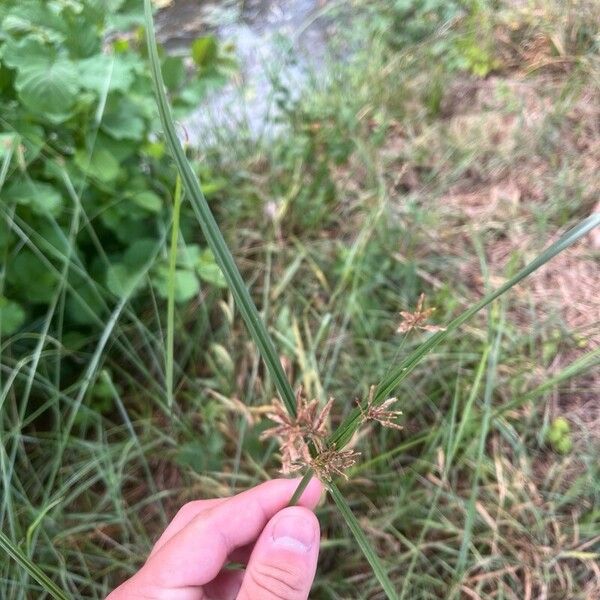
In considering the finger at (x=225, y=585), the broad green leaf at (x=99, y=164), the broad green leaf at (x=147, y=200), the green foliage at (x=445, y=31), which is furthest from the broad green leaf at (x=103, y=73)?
the green foliage at (x=445, y=31)

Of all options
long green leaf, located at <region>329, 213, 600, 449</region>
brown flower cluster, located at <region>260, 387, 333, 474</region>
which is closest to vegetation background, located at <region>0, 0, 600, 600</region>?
long green leaf, located at <region>329, 213, 600, 449</region>

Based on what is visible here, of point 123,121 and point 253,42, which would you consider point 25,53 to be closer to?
point 123,121

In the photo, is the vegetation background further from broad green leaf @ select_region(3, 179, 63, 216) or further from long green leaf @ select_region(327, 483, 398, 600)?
long green leaf @ select_region(327, 483, 398, 600)

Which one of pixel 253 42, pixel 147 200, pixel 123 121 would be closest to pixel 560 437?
pixel 147 200

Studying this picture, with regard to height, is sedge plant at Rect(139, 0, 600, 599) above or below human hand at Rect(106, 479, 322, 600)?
above

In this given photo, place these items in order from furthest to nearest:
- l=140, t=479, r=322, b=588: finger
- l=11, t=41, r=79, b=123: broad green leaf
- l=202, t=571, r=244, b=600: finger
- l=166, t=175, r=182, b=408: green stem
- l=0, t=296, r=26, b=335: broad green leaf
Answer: l=0, t=296, r=26, b=335: broad green leaf
l=11, t=41, r=79, b=123: broad green leaf
l=202, t=571, r=244, b=600: finger
l=140, t=479, r=322, b=588: finger
l=166, t=175, r=182, b=408: green stem

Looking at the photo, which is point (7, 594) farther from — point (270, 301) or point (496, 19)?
point (496, 19)

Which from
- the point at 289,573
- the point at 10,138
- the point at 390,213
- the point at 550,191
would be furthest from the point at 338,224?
the point at 289,573

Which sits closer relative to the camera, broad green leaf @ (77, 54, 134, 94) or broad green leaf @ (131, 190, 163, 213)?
broad green leaf @ (77, 54, 134, 94)
